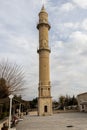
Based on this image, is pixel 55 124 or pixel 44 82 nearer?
pixel 55 124

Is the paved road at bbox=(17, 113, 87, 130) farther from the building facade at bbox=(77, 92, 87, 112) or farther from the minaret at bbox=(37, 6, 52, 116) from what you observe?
the building facade at bbox=(77, 92, 87, 112)

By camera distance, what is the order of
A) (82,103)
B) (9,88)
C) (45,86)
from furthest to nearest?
(82,103), (45,86), (9,88)

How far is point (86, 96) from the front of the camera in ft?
177

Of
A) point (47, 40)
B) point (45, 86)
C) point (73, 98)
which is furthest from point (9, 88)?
point (73, 98)

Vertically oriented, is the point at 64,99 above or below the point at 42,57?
below

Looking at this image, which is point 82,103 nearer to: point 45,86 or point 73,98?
point 45,86

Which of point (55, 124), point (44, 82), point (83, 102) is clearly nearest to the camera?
point (55, 124)

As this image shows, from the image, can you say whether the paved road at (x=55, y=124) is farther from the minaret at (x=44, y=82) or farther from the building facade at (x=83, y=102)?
the building facade at (x=83, y=102)

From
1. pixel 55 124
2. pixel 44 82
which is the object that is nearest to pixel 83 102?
pixel 44 82

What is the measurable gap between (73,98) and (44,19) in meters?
38.3

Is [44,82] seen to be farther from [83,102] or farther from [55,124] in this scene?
[55,124]

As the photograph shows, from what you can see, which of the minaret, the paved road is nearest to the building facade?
the minaret

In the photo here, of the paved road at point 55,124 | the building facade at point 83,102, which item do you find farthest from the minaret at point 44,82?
the paved road at point 55,124

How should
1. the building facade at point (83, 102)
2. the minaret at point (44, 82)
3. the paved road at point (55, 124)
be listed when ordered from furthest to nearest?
1. the building facade at point (83, 102)
2. the minaret at point (44, 82)
3. the paved road at point (55, 124)
